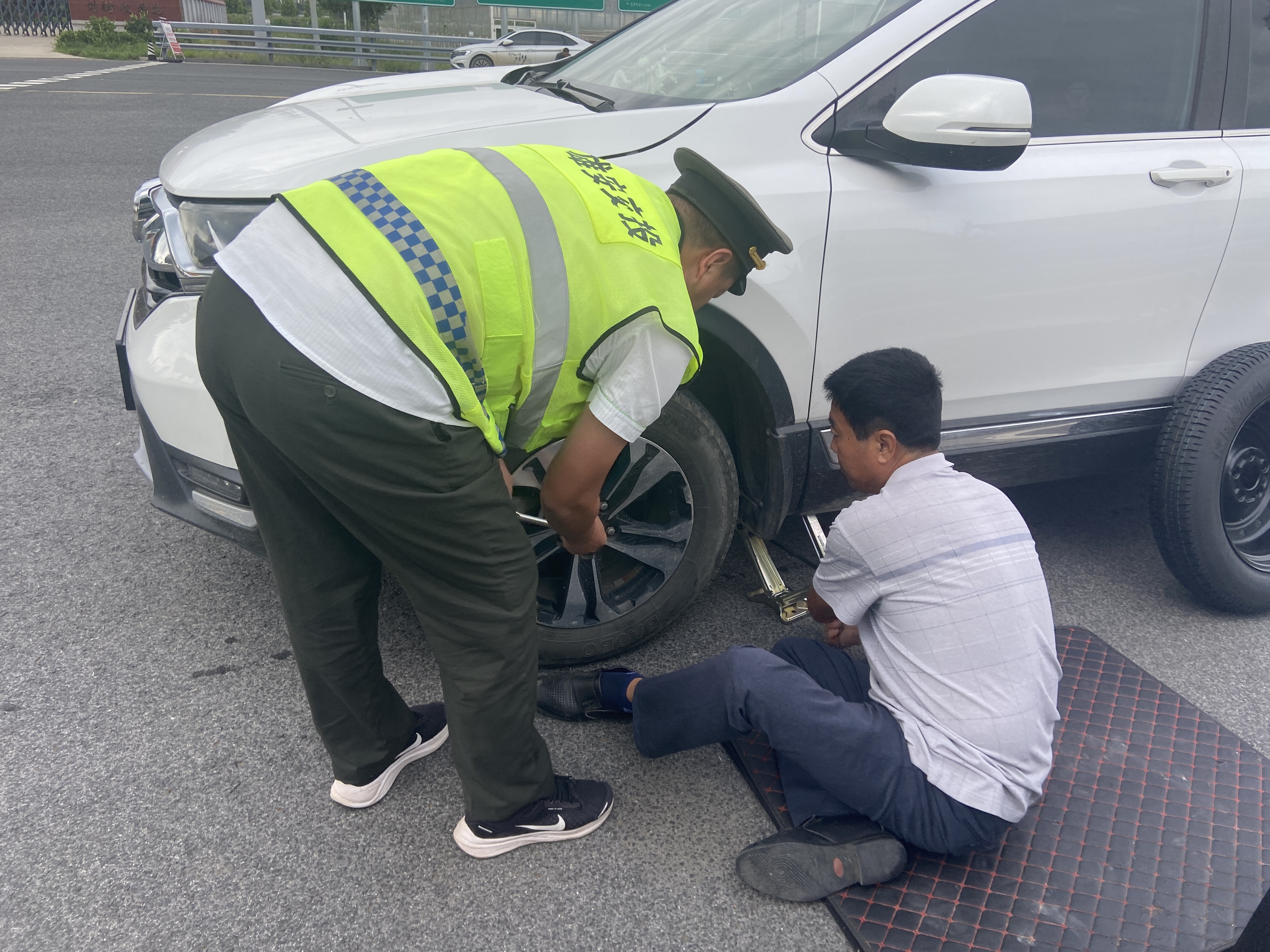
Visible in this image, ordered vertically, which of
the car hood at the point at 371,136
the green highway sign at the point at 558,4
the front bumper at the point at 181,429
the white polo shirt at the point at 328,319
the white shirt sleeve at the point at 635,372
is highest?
the green highway sign at the point at 558,4

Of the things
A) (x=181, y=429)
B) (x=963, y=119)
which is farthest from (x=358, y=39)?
(x=963, y=119)

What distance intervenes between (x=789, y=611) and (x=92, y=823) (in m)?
1.76

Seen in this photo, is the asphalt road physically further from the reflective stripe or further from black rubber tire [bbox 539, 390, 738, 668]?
the reflective stripe

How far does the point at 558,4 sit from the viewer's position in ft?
60.0

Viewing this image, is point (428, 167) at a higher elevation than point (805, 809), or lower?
higher

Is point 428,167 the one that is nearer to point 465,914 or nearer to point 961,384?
point 465,914

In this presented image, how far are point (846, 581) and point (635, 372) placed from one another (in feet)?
2.51

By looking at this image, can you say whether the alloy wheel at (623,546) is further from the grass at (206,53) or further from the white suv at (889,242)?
the grass at (206,53)

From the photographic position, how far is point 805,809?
206 centimetres

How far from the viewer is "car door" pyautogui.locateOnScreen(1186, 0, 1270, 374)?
274cm

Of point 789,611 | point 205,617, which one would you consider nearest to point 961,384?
point 789,611

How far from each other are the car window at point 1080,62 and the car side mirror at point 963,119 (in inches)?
6.4

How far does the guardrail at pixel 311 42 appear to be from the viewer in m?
19.6

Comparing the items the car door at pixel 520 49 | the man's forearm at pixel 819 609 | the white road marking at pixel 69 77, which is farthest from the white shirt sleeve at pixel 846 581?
the car door at pixel 520 49
